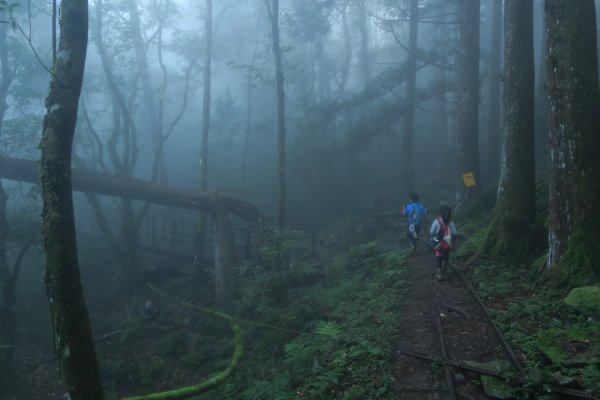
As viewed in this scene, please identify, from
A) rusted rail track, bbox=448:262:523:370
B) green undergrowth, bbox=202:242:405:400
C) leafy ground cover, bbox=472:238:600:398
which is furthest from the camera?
green undergrowth, bbox=202:242:405:400

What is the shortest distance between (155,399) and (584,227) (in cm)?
783

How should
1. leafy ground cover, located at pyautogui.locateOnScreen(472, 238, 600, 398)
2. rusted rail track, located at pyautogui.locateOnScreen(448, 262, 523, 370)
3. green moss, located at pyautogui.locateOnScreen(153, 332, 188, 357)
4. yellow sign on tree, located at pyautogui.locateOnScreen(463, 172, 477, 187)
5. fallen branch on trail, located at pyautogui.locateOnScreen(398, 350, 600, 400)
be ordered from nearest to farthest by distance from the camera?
1. fallen branch on trail, located at pyautogui.locateOnScreen(398, 350, 600, 400)
2. leafy ground cover, located at pyautogui.locateOnScreen(472, 238, 600, 398)
3. rusted rail track, located at pyautogui.locateOnScreen(448, 262, 523, 370)
4. green moss, located at pyautogui.locateOnScreen(153, 332, 188, 357)
5. yellow sign on tree, located at pyautogui.locateOnScreen(463, 172, 477, 187)

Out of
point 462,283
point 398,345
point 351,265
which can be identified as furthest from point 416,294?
point 351,265

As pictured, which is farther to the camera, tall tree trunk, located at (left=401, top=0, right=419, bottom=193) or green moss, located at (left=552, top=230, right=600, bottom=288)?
tall tree trunk, located at (left=401, top=0, right=419, bottom=193)

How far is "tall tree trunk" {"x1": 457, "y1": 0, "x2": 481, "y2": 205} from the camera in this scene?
53.0 feet

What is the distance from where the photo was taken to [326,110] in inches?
876

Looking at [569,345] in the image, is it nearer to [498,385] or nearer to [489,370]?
[489,370]

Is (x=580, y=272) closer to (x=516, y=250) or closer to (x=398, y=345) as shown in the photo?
(x=516, y=250)

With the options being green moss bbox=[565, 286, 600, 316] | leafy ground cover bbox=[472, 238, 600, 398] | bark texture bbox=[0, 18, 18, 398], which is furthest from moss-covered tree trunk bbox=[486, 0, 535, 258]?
bark texture bbox=[0, 18, 18, 398]

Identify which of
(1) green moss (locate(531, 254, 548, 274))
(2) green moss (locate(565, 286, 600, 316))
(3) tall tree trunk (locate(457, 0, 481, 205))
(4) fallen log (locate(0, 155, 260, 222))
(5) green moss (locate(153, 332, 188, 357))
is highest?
(3) tall tree trunk (locate(457, 0, 481, 205))

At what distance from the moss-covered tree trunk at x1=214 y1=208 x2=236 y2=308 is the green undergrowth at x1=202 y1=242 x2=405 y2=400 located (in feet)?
2.54

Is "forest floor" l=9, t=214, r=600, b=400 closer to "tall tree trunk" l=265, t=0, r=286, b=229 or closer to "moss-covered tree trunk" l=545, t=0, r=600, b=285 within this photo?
"moss-covered tree trunk" l=545, t=0, r=600, b=285

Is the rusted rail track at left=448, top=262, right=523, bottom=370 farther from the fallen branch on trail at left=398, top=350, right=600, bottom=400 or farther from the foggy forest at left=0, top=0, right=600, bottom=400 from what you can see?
the fallen branch on trail at left=398, top=350, right=600, bottom=400

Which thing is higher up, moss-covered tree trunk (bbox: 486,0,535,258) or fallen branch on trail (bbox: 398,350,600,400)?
moss-covered tree trunk (bbox: 486,0,535,258)
